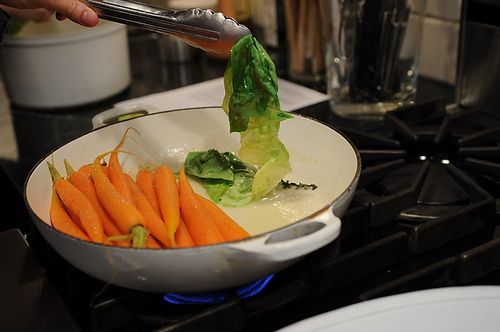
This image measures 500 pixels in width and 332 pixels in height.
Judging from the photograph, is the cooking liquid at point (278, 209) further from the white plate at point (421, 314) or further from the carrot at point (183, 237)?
the white plate at point (421, 314)

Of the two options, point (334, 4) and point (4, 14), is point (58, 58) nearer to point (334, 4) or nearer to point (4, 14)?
point (4, 14)

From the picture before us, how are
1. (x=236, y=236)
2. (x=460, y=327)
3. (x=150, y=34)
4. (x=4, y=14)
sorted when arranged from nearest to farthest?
(x=460, y=327) < (x=236, y=236) < (x=4, y=14) < (x=150, y=34)

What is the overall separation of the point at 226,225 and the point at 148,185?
0.13 metres

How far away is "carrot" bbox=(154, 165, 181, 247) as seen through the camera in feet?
2.20

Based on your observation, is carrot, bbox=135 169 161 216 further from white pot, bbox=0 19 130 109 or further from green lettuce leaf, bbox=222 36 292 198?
white pot, bbox=0 19 130 109

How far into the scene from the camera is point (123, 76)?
137 centimetres

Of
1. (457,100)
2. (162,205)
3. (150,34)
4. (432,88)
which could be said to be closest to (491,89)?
(457,100)

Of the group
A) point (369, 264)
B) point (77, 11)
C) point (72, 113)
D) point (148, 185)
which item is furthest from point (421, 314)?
point (72, 113)

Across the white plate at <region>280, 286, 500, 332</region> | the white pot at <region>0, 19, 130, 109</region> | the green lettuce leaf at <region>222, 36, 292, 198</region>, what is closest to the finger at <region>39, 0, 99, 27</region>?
the green lettuce leaf at <region>222, 36, 292, 198</region>

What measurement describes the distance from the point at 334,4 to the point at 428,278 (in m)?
0.66

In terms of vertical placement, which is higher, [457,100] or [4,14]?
[4,14]

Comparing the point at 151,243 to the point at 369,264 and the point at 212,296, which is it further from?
the point at 369,264

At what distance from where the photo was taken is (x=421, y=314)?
567 millimetres

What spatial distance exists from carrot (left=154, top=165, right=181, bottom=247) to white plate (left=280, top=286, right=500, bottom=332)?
0.58 ft
